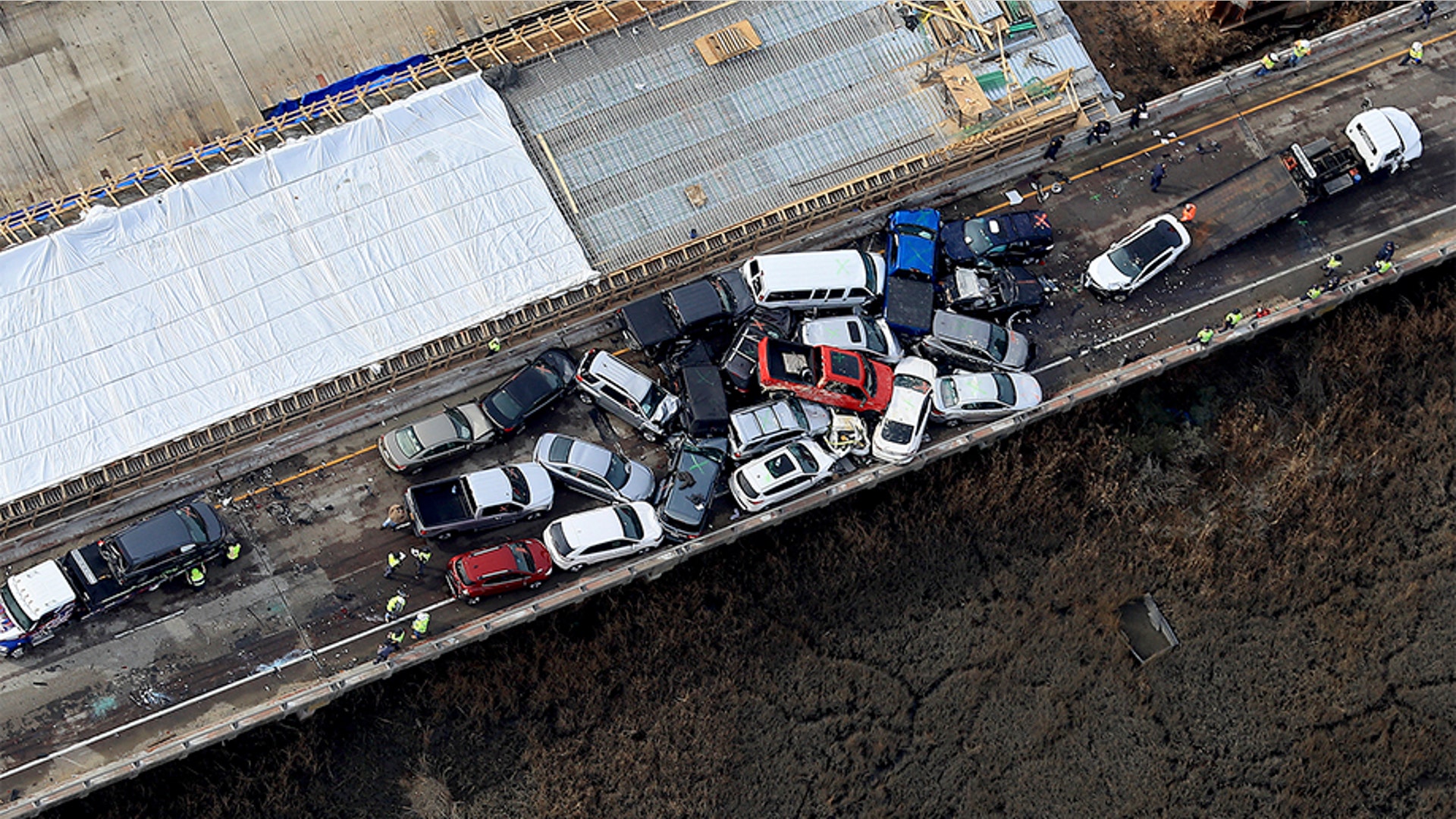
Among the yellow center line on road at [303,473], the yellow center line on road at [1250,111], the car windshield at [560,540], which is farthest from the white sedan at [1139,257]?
the yellow center line on road at [303,473]

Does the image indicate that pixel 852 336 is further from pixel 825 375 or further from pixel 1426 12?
pixel 1426 12

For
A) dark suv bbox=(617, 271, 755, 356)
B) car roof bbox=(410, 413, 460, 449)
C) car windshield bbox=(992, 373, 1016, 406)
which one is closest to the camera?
car roof bbox=(410, 413, 460, 449)

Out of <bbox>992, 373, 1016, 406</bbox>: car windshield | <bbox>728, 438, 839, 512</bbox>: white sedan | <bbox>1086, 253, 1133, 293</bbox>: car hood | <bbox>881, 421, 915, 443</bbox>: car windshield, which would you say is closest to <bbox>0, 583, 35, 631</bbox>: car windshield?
<bbox>728, 438, 839, 512</bbox>: white sedan

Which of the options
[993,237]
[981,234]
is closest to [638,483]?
[981,234]

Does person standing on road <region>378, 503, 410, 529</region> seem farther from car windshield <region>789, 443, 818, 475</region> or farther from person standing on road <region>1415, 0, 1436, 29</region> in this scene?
person standing on road <region>1415, 0, 1436, 29</region>

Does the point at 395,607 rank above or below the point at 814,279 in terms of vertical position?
below

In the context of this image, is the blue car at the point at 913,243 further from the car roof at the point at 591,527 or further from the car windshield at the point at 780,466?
the car roof at the point at 591,527

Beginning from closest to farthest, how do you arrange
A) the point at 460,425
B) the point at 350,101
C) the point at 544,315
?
the point at 460,425
the point at 544,315
the point at 350,101
